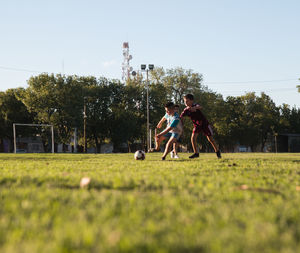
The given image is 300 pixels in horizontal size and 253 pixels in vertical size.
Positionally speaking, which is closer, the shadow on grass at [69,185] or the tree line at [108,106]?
the shadow on grass at [69,185]

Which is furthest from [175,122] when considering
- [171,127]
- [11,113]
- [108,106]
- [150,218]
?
[11,113]

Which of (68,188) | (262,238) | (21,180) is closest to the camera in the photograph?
(262,238)

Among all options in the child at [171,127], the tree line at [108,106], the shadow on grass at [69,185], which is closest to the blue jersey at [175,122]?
the child at [171,127]

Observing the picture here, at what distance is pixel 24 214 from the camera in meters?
2.41

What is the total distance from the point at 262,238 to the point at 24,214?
5.12 ft

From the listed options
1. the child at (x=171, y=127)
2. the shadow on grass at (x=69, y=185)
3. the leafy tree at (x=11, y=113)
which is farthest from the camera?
the leafy tree at (x=11, y=113)

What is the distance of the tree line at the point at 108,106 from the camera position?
49219 mm

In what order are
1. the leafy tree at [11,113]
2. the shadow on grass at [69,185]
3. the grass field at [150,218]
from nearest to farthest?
the grass field at [150,218] → the shadow on grass at [69,185] → the leafy tree at [11,113]

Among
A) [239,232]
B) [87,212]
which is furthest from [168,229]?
[87,212]

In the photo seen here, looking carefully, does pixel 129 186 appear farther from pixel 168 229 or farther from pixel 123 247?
pixel 123 247

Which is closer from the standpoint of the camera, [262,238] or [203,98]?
[262,238]

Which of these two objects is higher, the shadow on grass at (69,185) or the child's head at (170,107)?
the child's head at (170,107)

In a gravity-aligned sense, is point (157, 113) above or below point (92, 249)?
above

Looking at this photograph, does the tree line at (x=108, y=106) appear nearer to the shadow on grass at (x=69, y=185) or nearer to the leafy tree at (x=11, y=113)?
the leafy tree at (x=11, y=113)
